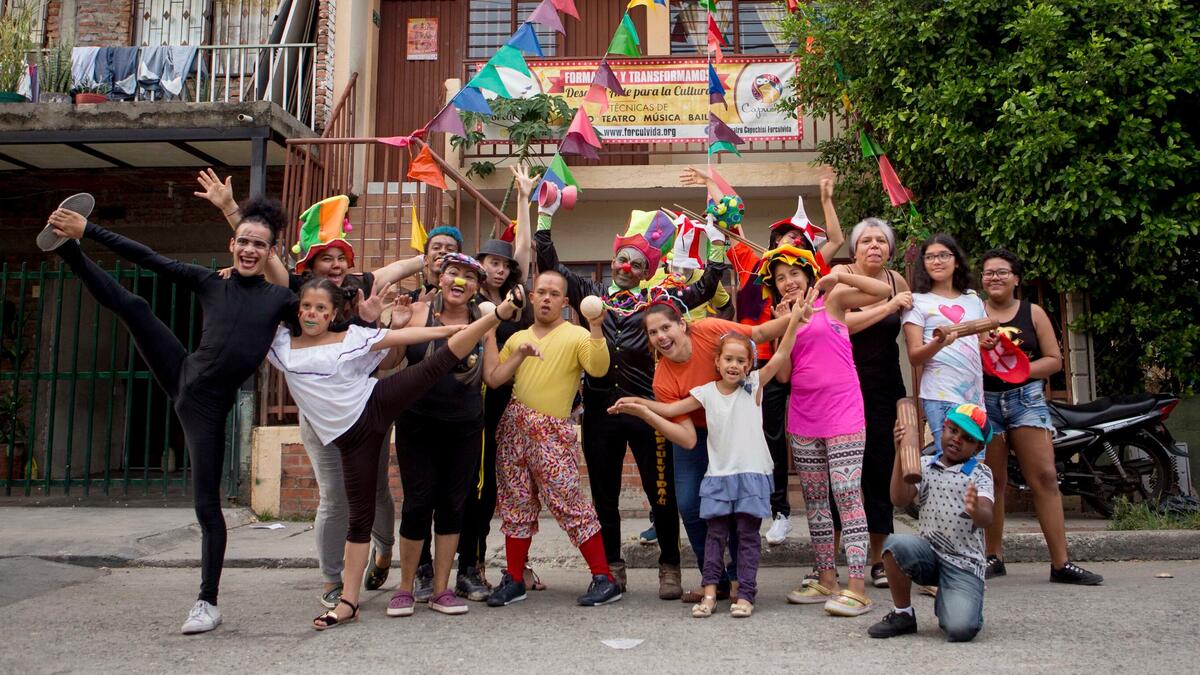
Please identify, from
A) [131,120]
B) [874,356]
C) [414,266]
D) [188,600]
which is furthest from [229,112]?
[874,356]

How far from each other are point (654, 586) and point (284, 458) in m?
3.79

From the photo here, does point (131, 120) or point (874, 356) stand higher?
point (131, 120)

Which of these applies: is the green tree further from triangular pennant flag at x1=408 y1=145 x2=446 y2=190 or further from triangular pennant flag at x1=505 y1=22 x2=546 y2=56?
triangular pennant flag at x1=408 y1=145 x2=446 y2=190

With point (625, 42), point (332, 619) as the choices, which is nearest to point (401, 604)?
point (332, 619)

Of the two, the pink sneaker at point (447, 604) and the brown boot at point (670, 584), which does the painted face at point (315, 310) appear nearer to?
the pink sneaker at point (447, 604)

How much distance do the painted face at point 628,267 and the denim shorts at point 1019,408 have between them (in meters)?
2.00

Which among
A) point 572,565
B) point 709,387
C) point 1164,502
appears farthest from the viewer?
point 1164,502

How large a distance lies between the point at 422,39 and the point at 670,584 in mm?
9143

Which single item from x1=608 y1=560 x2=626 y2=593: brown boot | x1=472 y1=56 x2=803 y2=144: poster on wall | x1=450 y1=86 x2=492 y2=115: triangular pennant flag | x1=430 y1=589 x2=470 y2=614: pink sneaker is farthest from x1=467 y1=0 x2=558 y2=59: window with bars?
x1=430 y1=589 x2=470 y2=614: pink sneaker

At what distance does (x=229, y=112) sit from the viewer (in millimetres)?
8398

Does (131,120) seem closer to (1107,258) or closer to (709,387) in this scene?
(709,387)

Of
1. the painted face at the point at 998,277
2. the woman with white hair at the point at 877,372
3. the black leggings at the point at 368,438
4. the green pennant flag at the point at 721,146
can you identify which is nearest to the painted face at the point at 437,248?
the black leggings at the point at 368,438

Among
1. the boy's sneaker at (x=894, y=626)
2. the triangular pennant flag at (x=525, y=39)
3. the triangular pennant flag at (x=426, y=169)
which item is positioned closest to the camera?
the boy's sneaker at (x=894, y=626)

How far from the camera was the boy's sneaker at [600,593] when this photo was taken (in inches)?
176
